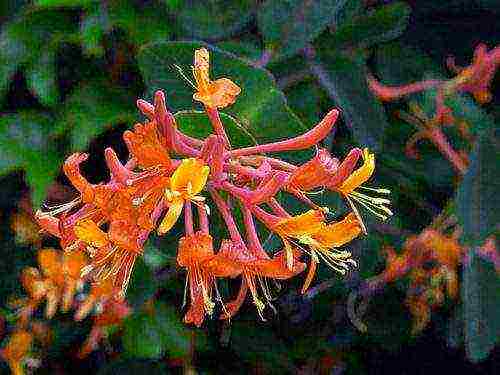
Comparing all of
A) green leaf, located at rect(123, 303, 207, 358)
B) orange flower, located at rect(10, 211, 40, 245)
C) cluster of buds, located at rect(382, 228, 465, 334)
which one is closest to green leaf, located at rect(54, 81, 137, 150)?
orange flower, located at rect(10, 211, 40, 245)

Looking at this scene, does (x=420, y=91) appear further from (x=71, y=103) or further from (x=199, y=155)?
(x=199, y=155)

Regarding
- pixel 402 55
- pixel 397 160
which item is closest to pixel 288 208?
pixel 397 160

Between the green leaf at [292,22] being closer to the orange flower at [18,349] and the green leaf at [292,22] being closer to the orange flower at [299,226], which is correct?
the orange flower at [299,226]

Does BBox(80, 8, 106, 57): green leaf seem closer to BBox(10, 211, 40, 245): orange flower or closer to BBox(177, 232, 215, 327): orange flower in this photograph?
BBox(10, 211, 40, 245): orange flower

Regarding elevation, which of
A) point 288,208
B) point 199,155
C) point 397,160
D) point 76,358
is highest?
point 199,155

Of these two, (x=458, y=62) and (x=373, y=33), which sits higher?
(x=373, y=33)

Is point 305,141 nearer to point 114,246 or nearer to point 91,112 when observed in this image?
point 114,246

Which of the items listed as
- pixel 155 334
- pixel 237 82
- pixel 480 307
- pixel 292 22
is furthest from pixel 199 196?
pixel 155 334

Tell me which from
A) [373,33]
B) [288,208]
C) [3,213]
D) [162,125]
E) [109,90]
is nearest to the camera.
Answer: [162,125]
